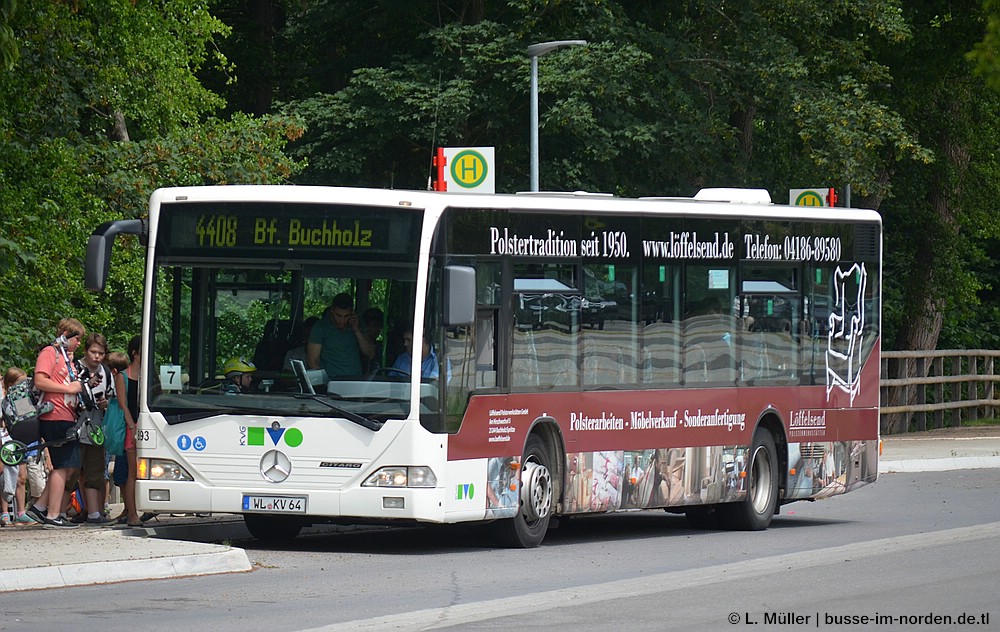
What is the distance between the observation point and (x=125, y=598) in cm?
1160

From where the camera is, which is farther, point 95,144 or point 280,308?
point 95,144

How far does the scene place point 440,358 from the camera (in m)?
14.4

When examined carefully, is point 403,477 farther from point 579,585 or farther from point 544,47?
point 544,47

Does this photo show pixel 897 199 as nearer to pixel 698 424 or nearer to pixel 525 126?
pixel 525 126

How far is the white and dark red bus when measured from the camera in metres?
14.4

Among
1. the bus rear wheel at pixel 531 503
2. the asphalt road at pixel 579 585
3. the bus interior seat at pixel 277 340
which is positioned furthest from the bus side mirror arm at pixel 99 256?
the bus rear wheel at pixel 531 503

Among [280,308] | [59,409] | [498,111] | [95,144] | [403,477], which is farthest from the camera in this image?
[498,111]

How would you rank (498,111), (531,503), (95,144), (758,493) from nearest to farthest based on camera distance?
1. (531,503)
2. (758,493)
3. (95,144)
4. (498,111)

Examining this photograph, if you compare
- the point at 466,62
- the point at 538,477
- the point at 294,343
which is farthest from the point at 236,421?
the point at 466,62

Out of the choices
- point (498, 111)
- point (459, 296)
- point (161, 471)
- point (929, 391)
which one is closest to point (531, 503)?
point (459, 296)

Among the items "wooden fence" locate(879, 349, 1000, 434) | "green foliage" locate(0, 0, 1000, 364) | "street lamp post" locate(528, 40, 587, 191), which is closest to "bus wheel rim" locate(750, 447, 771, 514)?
"green foliage" locate(0, 0, 1000, 364)

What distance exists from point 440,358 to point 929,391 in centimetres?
2599

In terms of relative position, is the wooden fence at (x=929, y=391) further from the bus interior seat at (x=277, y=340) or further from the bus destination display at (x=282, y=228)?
the bus interior seat at (x=277, y=340)

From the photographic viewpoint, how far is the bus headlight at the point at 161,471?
1469 centimetres
